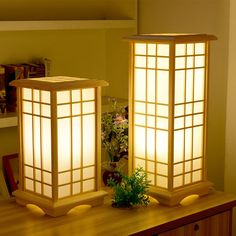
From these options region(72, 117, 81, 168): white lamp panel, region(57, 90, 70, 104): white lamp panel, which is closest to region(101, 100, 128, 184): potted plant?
region(72, 117, 81, 168): white lamp panel

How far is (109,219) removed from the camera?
2.00 meters

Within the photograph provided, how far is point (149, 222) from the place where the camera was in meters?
1.97

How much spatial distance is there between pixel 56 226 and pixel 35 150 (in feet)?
0.99

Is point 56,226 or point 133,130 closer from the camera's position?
point 56,226

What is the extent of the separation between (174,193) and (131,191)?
A: 174 millimetres

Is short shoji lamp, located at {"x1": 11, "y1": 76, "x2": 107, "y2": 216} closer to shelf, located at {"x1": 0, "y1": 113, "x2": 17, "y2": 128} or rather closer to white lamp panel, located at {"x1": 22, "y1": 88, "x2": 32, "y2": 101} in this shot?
white lamp panel, located at {"x1": 22, "y1": 88, "x2": 32, "y2": 101}

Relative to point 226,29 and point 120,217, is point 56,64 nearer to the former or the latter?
point 226,29

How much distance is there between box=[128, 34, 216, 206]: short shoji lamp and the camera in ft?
6.84

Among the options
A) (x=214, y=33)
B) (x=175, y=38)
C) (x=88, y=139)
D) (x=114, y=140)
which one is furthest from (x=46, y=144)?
(x=214, y=33)

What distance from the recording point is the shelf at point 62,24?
256 cm

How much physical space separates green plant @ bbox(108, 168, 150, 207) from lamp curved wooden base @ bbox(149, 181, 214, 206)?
1.7 inches

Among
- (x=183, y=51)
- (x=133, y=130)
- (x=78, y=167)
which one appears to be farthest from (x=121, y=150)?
(x=183, y=51)

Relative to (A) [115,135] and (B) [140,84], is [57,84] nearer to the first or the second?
(B) [140,84]

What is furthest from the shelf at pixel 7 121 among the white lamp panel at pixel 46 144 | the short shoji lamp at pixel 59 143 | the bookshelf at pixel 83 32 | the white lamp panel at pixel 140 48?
the white lamp panel at pixel 140 48
